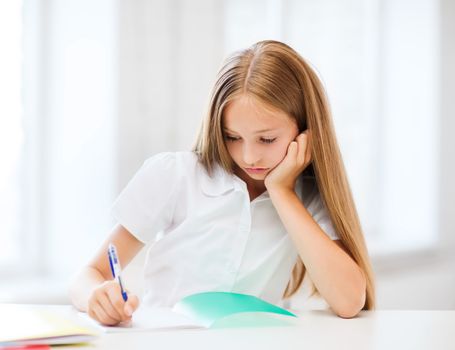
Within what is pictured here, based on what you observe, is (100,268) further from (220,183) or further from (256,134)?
(256,134)

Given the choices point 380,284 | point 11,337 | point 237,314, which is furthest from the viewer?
point 380,284

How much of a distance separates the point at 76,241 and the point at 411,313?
115 centimetres

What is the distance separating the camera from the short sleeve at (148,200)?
141cm

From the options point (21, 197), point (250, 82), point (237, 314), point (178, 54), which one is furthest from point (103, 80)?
point (237, 314)

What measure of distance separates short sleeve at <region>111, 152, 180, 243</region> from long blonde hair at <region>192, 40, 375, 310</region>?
10 centimetres

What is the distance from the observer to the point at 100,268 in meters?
1.39

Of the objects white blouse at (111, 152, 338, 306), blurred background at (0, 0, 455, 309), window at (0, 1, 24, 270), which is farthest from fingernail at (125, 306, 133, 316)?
window at (0, 1, 24, 270)

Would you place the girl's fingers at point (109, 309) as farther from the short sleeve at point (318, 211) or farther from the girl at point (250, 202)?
the short sleeve at point (318, 211)

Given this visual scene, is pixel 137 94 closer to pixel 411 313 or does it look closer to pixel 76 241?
pixel 76 241

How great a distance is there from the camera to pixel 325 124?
140 cm


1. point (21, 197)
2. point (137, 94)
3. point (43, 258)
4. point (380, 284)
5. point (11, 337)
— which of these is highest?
point (137, 94)

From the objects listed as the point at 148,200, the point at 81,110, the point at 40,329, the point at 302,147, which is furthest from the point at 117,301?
the point at 81,110

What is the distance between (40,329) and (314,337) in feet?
1.30

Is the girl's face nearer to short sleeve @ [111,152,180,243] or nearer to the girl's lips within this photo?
the girl's lips
